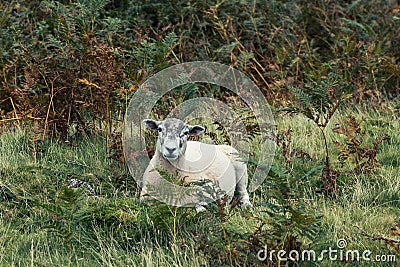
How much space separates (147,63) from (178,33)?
137 inches

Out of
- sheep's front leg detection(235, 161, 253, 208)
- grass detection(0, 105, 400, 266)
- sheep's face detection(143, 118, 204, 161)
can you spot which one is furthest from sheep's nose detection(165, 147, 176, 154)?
sheep's front leg detection(235, 161, 253, 208)

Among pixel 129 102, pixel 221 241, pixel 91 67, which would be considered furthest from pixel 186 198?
pixel 91 67

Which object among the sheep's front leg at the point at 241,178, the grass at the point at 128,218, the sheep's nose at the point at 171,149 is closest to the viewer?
the grass at the point at 128,218

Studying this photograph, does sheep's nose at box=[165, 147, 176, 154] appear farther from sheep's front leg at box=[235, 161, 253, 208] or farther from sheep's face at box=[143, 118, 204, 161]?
sheep's front leg at box=[235, 161, 253, 208]

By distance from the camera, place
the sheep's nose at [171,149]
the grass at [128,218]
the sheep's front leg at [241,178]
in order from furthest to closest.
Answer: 1. the sheep's front leg at [241,178]
2. the sheep's nose at [171,149]
3. the grass at [128,218]

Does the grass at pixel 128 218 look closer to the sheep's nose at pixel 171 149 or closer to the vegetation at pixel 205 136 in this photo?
the vegetation at pixel 205 136

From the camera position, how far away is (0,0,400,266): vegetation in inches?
199

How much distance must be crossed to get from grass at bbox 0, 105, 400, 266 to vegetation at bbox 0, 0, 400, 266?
0.02 m

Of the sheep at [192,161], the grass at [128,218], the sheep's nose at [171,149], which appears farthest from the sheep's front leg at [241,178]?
the sheep's nose at [171,149]

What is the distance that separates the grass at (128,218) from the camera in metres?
4.98

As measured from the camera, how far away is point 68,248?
5.24 meters

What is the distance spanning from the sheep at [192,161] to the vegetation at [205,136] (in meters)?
0.23

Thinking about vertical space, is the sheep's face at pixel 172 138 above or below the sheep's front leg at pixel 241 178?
above

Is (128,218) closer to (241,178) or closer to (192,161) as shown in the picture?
(192,161)
